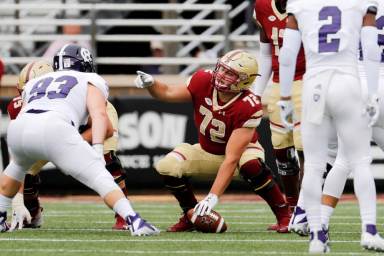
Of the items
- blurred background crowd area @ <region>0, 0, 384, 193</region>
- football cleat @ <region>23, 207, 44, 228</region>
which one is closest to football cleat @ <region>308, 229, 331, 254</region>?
football cleat @ <region>23, 207, 44, 228</region>

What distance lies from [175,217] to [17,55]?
238 inches

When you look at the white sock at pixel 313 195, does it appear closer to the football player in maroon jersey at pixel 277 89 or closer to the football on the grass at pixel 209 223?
the football on the grass at pixel 209 223

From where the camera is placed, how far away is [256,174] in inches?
350

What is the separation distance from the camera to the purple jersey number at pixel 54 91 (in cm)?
845

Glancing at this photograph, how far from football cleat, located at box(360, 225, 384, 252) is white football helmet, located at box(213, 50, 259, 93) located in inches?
76.8


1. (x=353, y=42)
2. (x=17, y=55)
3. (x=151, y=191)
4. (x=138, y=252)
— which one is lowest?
(x=151, y=191)

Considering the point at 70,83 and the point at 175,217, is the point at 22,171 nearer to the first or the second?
the point at 70,83

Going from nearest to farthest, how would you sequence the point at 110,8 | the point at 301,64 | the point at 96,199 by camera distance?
the point at 301,64, the point at 96,199, the point at 110,8

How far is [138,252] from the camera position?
7414 mm

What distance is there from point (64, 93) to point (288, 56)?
1723mm

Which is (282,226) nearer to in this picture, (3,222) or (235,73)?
(235,73)

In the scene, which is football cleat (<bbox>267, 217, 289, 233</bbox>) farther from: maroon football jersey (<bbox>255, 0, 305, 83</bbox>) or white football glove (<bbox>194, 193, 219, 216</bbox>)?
maroon football jersey (<bbox>255, 0, 305, 83</bbox>)

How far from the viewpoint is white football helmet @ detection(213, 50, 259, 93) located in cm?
884

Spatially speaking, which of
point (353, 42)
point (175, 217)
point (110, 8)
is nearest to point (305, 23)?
point (353, 42)
